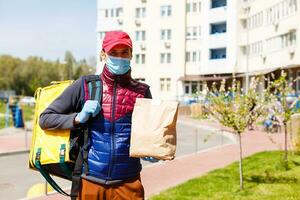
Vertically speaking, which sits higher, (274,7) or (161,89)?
(274,7)

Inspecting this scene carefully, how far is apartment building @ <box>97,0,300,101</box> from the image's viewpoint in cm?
4809

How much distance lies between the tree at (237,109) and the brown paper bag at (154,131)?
525 cm

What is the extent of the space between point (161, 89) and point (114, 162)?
173ft

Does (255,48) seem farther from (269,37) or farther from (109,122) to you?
(109,122)

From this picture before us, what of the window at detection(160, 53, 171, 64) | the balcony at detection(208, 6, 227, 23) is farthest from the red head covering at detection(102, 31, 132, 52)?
the window at detection(160, 53, 171, 64)

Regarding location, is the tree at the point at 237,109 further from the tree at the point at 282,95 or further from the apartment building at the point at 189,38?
the apartment building at the point at 189,38

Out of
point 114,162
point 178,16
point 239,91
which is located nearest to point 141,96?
point 114,162

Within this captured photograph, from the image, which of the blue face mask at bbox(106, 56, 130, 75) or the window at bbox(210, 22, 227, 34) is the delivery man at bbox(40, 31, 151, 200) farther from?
the window at bbox(210, 22, 227, 34)

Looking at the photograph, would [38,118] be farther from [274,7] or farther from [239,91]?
[274,7]

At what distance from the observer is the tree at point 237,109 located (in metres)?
8.70

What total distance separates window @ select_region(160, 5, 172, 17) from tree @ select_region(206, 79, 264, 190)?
47967 mm

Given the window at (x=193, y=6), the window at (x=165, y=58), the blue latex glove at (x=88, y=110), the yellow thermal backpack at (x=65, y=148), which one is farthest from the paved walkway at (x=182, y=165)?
the window at (x=165, y=58)

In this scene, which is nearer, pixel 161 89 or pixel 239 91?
pixel 239 91

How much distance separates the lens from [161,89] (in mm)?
56219
